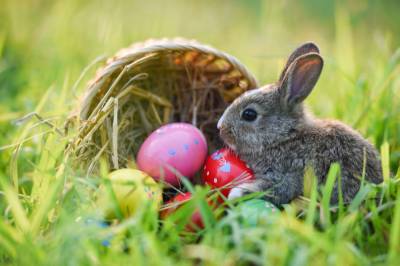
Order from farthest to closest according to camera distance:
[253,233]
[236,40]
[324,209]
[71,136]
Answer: [236,40] < [71,136] < [324,209] < [253,233]

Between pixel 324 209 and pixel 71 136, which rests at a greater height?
pixel 71 136

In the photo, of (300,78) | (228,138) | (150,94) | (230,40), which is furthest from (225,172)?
(230,40)

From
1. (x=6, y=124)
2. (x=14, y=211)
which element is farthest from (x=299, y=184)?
(x=6, y=124)

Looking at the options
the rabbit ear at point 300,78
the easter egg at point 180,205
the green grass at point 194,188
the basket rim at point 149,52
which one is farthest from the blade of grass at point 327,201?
the basket rim at point 149,52

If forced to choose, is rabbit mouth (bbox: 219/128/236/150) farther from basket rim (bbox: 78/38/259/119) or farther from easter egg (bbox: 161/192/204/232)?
easter egg (bbox: 161/192/204/232)

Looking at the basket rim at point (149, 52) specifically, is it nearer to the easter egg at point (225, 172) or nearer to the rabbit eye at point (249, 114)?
the rabbit eye at point (249, 114)

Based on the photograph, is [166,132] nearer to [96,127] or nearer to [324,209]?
[96,127]

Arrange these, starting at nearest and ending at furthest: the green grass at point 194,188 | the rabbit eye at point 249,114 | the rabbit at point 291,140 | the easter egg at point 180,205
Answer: the green grass at point 194,188 → the easter egg at point 180,205 → the rabbit at point 291,140 → the rabbit eye at point 249,114
